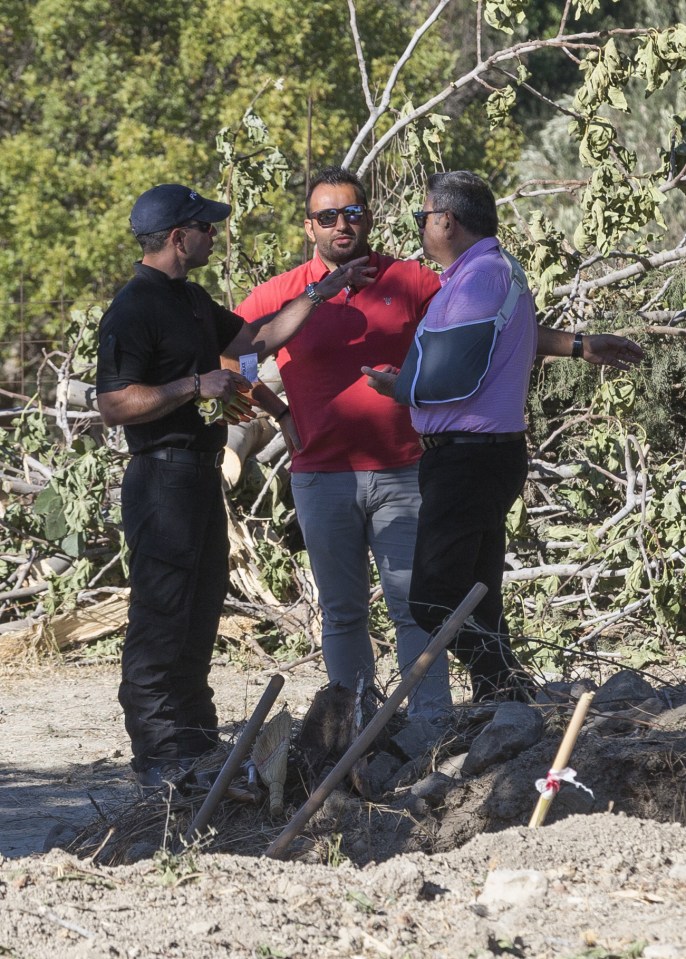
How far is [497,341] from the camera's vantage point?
420 centimetres

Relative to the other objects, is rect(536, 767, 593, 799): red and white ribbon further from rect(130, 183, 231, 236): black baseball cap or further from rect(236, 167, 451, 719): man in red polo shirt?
rect(130, 183, 231, 236): black baseball cap

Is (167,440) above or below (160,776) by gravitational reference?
above

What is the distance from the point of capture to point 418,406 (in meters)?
4.24

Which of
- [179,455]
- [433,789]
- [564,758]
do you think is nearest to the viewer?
[564,758]

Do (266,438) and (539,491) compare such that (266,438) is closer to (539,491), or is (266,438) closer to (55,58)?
(539,491)

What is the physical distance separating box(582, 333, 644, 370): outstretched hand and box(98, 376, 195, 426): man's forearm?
1490 millimetres

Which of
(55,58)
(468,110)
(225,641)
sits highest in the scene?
(55,58)

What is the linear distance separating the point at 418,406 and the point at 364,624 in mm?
1020

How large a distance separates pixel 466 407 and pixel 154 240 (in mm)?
1264

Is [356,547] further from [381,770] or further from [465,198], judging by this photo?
[465,198]

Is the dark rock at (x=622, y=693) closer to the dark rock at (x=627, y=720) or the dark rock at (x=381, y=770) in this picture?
the dark rock at (x=627, y=720)

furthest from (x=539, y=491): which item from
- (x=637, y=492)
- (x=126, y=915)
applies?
(x=126, y=915)

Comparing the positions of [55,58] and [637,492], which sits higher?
[55,58]

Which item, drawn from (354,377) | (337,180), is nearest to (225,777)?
(354,377)
